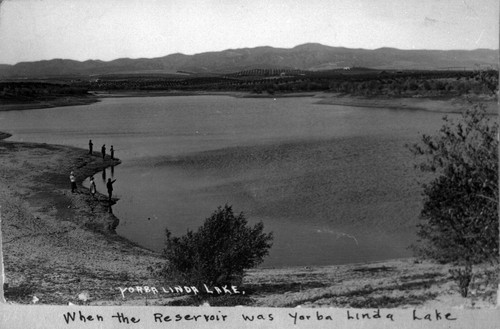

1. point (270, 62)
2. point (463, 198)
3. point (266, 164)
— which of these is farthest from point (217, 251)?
point (463, 198)

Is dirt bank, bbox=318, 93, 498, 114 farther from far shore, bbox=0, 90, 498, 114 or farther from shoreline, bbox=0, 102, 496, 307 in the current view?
shoreline, bbox=0, 102, 496, 307

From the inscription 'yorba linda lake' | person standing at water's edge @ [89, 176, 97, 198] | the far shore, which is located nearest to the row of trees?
the far shore

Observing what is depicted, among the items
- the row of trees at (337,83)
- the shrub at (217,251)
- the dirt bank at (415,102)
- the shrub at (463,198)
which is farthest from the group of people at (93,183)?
the shrub at (463,198)

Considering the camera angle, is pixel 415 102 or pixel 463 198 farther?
pixel 415 102

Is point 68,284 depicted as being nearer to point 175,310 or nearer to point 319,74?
point 175,310

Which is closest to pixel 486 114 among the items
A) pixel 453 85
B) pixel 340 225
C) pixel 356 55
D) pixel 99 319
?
pixel 453 85

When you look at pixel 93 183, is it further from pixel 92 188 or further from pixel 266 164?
pixel 266 164
